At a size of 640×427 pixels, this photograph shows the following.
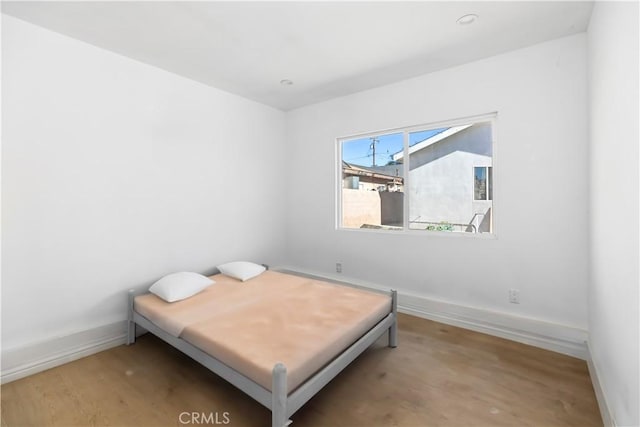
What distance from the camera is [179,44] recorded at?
241cm

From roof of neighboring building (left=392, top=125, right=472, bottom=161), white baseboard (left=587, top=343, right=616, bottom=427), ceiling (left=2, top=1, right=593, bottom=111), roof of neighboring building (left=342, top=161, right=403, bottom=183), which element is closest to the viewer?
white baseboard (left=587, top=343, right=616, bottom=427)

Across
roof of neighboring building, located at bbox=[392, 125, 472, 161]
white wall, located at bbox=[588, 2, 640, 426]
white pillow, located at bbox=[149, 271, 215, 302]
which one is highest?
roof of neighboring building, located at bbox=[392, 125, 472, 161]

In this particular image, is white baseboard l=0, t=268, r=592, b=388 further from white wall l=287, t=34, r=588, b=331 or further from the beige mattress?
the beige mattress

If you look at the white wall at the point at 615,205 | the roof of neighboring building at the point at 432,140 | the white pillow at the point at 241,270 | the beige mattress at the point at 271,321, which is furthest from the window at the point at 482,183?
the white pillow at the point at 241,270

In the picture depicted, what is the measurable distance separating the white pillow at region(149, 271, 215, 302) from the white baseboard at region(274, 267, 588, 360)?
216 centimetres

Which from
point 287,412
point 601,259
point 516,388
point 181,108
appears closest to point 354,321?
point 287,412

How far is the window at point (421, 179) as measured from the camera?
9.32 ft

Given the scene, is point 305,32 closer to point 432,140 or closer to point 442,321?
point 432,140

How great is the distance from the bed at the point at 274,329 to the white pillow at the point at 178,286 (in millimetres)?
66

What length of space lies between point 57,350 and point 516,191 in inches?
160

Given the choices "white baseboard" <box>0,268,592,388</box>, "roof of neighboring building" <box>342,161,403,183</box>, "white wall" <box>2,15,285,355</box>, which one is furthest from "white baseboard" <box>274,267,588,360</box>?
"white wall" <box>2,15,285,355</box>

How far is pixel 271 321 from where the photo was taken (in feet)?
6.70

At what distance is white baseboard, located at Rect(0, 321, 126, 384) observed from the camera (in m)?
1.99

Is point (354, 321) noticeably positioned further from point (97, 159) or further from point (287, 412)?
point (97, 159)
